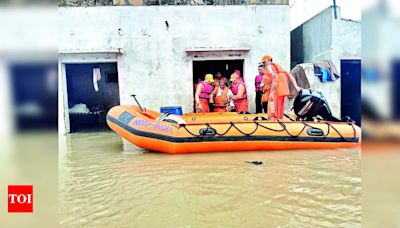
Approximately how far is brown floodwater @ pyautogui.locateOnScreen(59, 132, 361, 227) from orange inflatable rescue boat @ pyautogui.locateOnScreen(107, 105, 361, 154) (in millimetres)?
192

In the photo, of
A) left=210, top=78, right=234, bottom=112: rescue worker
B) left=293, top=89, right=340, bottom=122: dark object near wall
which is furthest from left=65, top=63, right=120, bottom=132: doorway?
left=293, top=89, right=340, bottom=122: dark object near wall

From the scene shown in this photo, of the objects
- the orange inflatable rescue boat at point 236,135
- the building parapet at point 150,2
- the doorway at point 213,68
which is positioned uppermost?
the building parapet at point 150,2

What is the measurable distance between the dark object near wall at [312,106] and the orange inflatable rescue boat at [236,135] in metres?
0.43

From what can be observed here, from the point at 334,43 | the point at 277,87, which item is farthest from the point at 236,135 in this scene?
the point at 334,43

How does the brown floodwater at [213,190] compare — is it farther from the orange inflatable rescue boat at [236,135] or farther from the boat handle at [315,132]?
the boat handle at [315,132]

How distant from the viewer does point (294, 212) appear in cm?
324

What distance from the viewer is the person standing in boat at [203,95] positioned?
913 centimetres

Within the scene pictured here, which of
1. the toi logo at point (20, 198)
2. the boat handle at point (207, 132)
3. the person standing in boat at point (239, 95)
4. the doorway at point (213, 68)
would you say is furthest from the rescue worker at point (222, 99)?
the toi logo at point (20, 198)

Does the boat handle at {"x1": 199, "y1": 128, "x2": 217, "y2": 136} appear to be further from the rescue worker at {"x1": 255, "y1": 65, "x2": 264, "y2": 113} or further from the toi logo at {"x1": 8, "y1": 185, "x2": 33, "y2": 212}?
the toi logo at {"x1": 8, "y1": 185, "x2": 33, "y2": 212}

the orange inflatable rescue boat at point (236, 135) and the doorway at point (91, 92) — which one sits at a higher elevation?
the doorway at point (91, 92)

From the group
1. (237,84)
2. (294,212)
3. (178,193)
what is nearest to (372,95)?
(294,212)

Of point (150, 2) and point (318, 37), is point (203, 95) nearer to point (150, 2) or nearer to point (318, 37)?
point (150, 2)

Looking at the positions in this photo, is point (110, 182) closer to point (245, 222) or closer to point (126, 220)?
point (126, 220)

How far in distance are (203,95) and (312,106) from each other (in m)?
3.07
